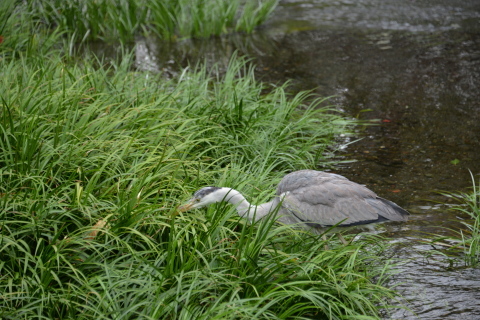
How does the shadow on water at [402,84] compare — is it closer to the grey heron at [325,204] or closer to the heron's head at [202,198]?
the grey heron at [325,204]

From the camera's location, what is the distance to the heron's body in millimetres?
4336

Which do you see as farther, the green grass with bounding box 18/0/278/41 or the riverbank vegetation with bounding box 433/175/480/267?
the green grass with bounding box 18/0/278/41

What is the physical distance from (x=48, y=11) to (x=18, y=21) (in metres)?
1.96

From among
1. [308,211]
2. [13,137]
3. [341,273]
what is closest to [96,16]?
[13,137]

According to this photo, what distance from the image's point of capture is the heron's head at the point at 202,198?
3.99m

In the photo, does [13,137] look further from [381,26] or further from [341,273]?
[381,26]

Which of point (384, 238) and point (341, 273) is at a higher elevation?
point (341, 273)

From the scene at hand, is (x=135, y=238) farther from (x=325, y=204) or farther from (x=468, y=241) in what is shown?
(x=468, y=241)

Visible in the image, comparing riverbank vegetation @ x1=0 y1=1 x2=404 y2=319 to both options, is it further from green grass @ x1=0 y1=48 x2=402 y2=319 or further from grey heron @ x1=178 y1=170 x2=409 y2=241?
grey heron @ x1=178 y1=170 x2=409 y2=241

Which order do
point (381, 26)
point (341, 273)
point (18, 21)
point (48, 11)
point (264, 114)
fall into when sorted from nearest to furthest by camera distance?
point (341, 273) → point (264, 114) → point (18, 21) → point (48, 11) → point (381, 26)

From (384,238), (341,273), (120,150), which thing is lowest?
(384,238)

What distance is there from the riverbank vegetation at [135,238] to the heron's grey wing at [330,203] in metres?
0.20

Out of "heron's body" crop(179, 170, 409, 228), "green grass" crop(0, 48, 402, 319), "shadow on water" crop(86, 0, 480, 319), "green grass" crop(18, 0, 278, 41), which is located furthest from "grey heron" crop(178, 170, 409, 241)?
"green grass" crop(18, 0, 278, 41)

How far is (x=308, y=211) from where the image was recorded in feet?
14.5
